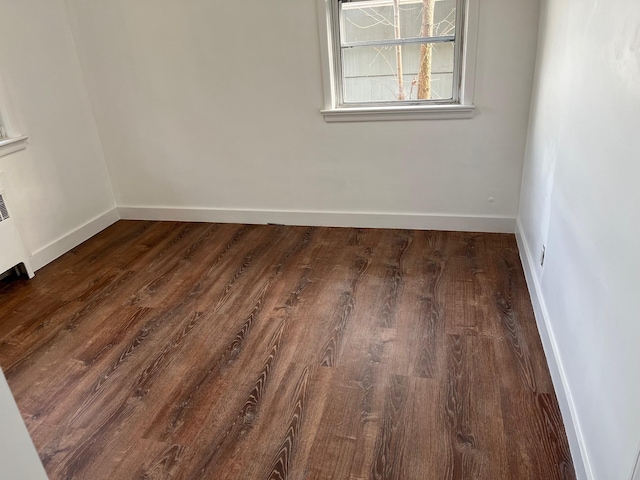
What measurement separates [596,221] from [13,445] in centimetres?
164

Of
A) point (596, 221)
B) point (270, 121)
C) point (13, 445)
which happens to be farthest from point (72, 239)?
point (596, 221)

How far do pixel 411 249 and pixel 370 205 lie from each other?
19.0 inches

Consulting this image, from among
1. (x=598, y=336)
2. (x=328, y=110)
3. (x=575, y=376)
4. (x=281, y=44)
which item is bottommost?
(x=575, y=376)

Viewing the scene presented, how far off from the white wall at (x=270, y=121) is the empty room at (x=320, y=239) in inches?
0.6

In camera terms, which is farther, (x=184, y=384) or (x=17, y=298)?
(x=17, y=298)

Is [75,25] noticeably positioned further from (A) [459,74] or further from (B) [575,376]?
(B) [575,376]

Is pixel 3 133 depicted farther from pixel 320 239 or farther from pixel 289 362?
pixel 289 362

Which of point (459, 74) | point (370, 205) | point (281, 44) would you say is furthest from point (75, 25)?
point (459, 74)

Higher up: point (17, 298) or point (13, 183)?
point (13, 183)

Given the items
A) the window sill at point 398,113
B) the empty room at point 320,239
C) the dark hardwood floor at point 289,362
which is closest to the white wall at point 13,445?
the empty room at point 320,239

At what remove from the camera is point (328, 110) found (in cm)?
316

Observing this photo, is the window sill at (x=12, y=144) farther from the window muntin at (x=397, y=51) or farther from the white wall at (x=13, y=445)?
the white wall at (x=13, y=445)

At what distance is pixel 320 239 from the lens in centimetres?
333

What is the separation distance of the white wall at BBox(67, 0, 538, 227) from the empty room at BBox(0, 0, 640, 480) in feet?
0.05
